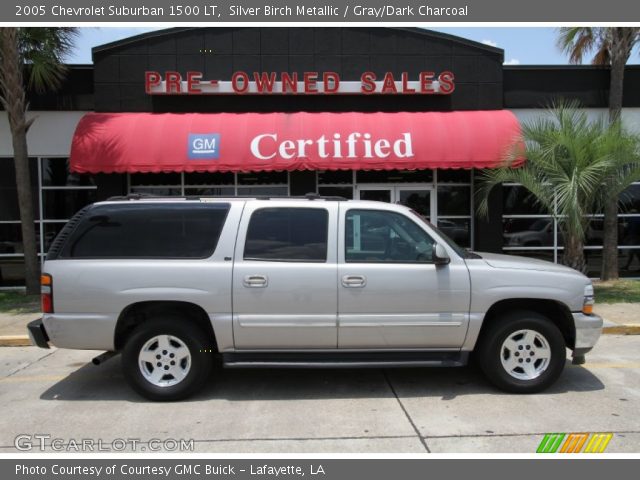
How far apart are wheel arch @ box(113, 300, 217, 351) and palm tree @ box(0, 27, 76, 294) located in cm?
715

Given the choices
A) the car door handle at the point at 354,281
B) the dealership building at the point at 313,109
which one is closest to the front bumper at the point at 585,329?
the car door handle at the point at 354,281

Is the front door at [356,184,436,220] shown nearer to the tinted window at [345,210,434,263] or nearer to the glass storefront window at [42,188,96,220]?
the glass storefront window at [42,188,96,220]

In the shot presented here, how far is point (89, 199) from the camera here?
1289cm

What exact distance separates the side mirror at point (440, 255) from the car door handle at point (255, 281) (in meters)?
1.61

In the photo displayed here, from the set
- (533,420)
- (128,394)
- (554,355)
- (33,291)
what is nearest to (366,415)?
(533,420)

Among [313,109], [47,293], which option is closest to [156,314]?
[47,293]

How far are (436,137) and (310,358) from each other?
7.50 metres

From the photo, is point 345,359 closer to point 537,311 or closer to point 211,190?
point 537,311

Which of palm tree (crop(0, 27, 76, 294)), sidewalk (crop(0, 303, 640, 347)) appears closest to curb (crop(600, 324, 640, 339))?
sidewalk (crop(0, 303, 640, 347))

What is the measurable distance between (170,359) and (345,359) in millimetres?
1688

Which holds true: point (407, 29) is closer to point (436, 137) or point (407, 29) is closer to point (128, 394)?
point (436, 137)

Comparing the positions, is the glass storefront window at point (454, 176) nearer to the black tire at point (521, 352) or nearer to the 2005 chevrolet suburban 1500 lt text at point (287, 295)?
the 2005 chevrolet suburban 1500 lt text at point (287, 295)
